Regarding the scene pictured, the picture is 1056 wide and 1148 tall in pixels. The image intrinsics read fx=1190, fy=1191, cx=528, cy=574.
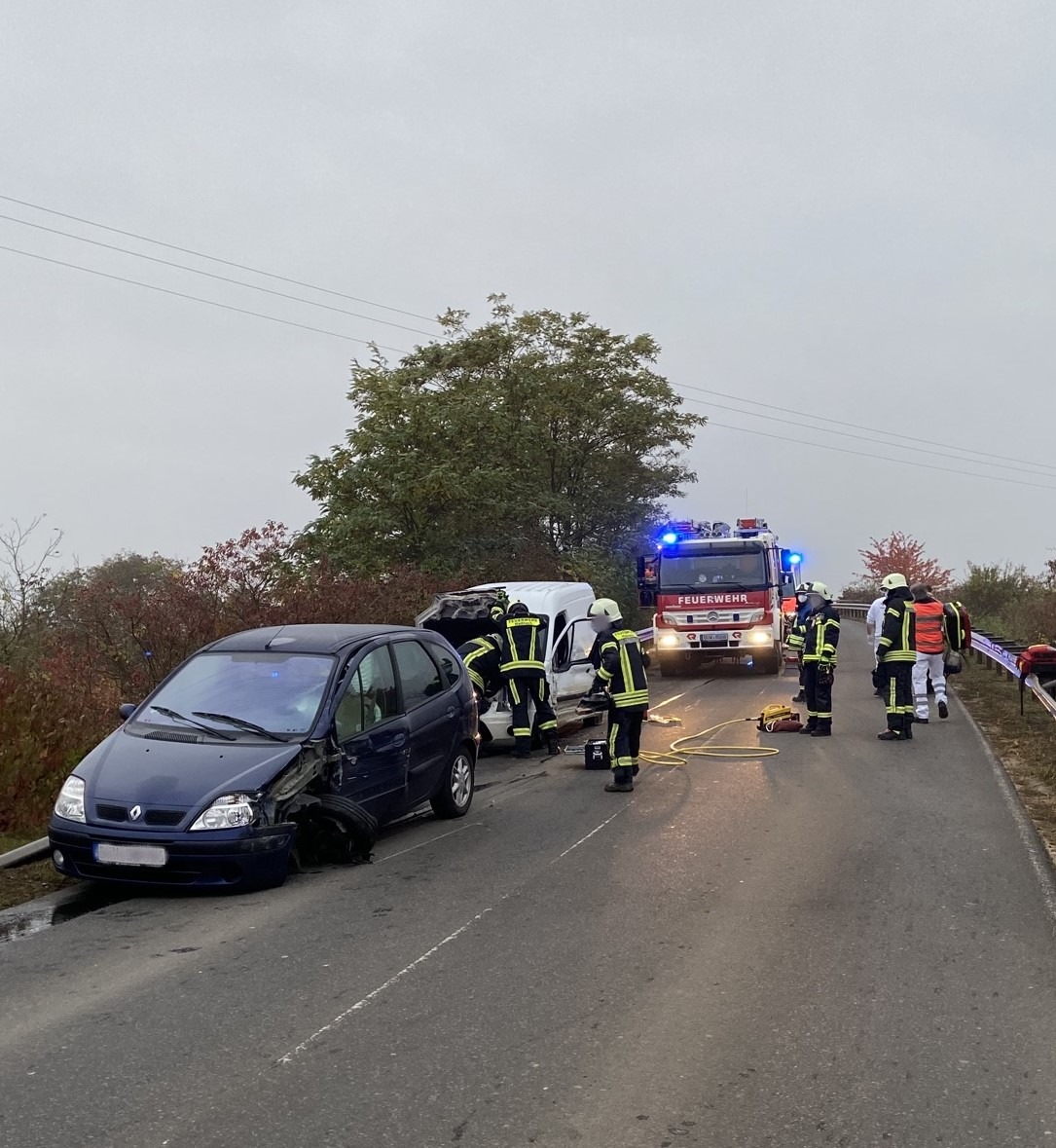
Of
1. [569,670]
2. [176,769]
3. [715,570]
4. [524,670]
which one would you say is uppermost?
[715,570]

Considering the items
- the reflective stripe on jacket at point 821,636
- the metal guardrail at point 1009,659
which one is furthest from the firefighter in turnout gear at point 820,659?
the metal guardrail at point 1009,659

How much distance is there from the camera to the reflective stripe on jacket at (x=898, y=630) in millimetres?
13930

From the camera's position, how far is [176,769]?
23.9 feet

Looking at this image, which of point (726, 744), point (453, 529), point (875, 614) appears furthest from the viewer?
point (453, 529)

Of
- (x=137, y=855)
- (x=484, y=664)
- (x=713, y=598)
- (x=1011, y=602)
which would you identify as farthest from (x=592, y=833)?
(x=1011, y=602)

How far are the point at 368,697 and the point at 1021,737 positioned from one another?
9.25 meters

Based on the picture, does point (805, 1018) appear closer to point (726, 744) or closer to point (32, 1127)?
point (32, 1127)

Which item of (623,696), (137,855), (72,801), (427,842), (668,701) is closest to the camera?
(137,855)

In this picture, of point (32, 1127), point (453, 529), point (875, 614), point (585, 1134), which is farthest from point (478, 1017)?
point (453, 529)

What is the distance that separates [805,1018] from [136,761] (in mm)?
4428

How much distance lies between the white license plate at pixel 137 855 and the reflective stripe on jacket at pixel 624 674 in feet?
16.6

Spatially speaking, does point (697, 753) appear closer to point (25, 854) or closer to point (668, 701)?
point (668, 701)

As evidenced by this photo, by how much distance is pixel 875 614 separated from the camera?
54.6 ft

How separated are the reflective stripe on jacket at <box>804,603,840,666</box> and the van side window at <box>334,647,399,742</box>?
7028 mm
